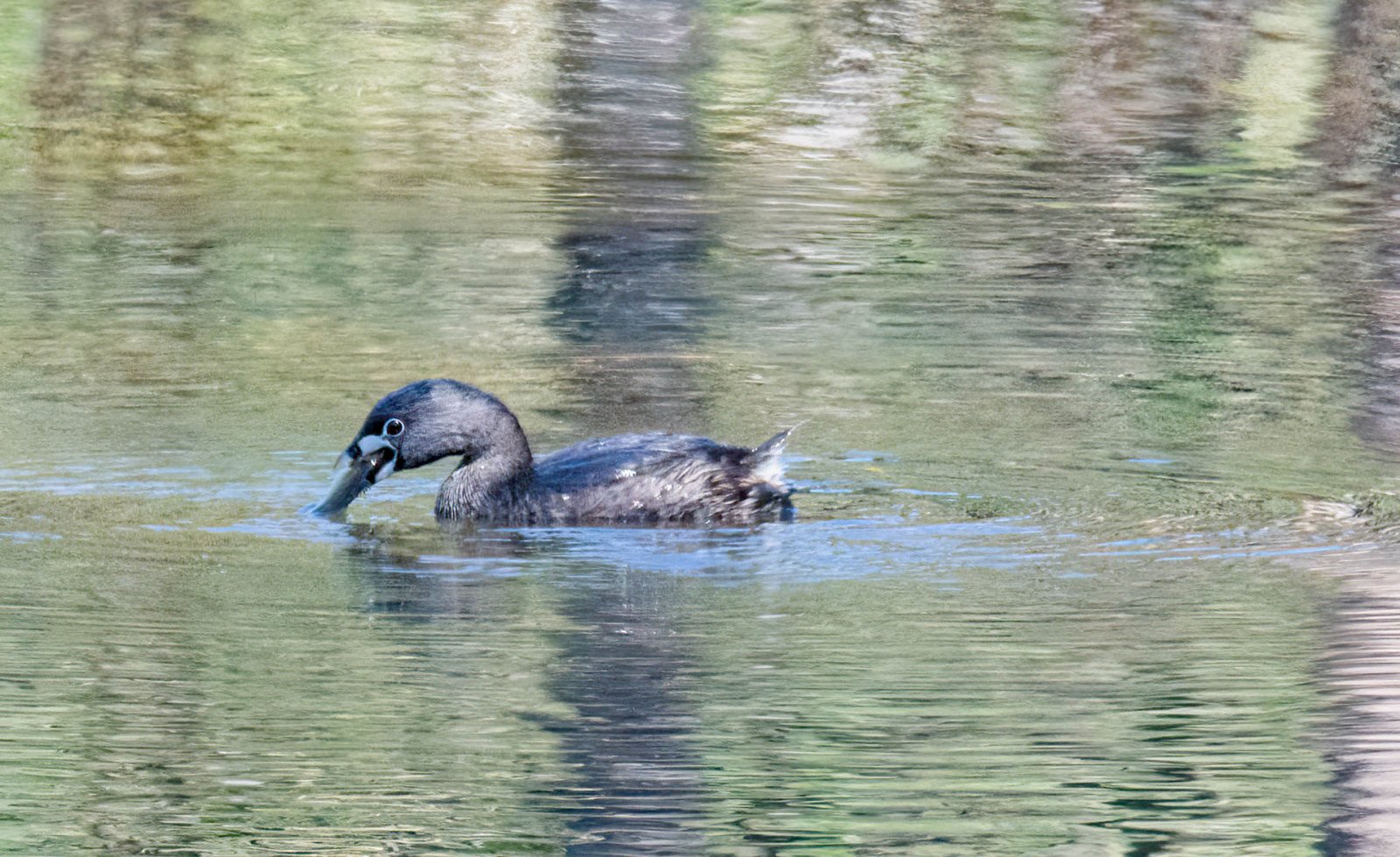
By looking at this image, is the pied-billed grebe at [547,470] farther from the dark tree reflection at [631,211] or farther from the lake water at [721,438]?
the dark tree reflection at [631,211]

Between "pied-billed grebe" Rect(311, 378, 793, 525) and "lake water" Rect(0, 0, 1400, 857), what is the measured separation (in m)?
0.16

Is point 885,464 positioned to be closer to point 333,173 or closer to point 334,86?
point 333,173

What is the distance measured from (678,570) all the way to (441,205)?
8.84 meters

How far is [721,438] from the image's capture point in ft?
34.2

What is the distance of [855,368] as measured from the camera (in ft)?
38.8

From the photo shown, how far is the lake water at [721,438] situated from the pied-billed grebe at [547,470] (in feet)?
0.54

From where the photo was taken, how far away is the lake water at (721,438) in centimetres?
648

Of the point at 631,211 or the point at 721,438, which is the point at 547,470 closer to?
the point at 721,438

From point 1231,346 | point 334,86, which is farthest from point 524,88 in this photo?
point 1231,346

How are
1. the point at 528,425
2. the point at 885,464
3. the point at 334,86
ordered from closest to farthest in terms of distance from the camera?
the point at 885,464 < the point at 528,425 < the point at 334,86

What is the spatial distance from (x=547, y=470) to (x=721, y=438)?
49.5 inches

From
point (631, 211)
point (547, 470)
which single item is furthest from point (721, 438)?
point (631, 211)

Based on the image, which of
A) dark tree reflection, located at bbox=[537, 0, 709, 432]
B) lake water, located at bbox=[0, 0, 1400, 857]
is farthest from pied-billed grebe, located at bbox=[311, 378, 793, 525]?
dark tree reflection, located at bbox=[537, 0, 709, 432]

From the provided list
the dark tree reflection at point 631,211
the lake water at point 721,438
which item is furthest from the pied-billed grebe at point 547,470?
the dark tree reflection at point 631,211
